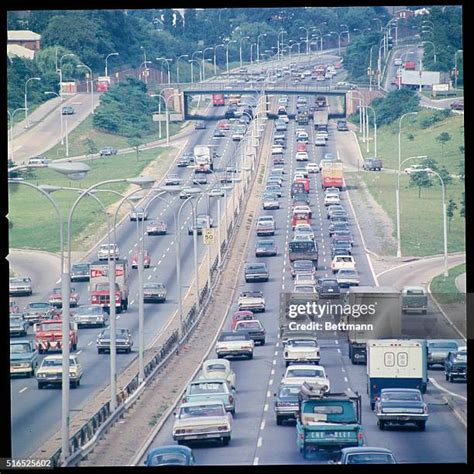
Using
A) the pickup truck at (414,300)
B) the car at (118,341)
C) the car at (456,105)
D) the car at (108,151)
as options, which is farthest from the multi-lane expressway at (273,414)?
the car at (108,151)

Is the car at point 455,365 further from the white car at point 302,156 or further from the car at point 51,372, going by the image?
the white car at point 302,156

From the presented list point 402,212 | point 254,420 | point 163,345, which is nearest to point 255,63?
point 402,212

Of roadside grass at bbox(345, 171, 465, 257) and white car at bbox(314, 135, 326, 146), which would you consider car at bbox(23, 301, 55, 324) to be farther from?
white car at bbox(314, 135, 326, 146)

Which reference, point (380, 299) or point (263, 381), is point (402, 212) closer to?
point (263, 381)

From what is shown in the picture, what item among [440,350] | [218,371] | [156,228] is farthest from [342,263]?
[218,371]

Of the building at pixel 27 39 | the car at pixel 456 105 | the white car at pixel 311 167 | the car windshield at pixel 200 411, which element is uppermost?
the building at pixel 27 39

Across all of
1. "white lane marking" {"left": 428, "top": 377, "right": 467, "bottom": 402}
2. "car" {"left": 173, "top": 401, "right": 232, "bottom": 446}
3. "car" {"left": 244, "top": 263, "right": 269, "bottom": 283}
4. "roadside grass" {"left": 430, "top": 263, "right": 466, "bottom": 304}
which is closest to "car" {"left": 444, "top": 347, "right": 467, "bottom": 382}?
"white lane marking" {"left": 428, "top": 377, "right": 467, "bottom": 402}

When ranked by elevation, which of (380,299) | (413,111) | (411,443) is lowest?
(411,443)
